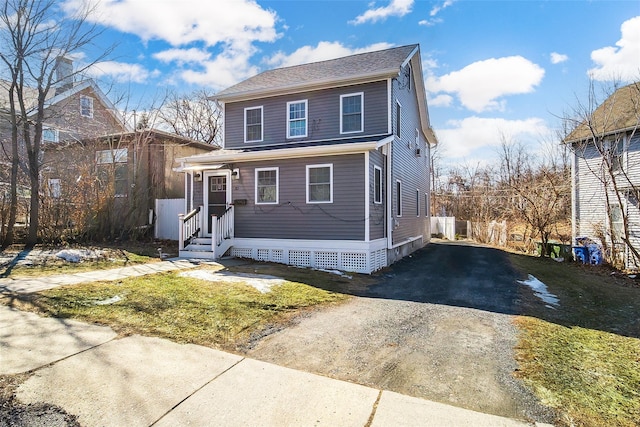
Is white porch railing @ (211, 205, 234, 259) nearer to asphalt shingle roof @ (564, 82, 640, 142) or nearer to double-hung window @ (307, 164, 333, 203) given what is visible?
double-hung window @ (307, 164, 333, 203)

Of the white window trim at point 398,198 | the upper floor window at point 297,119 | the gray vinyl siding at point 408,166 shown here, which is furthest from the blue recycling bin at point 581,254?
the upper floor window at point 297,119

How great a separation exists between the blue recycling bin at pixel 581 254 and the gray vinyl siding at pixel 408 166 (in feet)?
20.4

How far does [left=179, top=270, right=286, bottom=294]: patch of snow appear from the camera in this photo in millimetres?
7571

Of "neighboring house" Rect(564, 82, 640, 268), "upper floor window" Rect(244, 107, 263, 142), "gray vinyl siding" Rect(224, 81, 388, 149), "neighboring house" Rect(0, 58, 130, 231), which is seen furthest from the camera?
"upper floor window" Rect(244, 107, 263, 142)

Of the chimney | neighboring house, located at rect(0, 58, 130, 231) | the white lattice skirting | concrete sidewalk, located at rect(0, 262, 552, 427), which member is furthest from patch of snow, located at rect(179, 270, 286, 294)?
the chimney

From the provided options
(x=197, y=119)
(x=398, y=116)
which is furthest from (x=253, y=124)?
(x=197, y=119)

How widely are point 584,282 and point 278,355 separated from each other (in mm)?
9599

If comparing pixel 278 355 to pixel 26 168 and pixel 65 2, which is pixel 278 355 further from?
pixel 65 2

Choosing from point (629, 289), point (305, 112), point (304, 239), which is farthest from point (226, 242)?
point (629, 289)

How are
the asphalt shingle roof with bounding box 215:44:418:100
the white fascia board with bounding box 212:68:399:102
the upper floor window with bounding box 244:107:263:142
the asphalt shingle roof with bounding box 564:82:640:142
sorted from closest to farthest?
the white fascia board with bounding box 212:68:399:102, the asphalt shingle roof with bounding box 215:44:418:100, the asphalt shingle roof with bounding box 564:82:640:142, the upper floor window with bounding box 244:107:263:142

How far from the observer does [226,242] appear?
37.0 ft

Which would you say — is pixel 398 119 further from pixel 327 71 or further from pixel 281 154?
pixel 281 154

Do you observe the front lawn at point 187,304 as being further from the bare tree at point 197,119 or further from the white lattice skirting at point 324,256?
the bare tree at point 197,119

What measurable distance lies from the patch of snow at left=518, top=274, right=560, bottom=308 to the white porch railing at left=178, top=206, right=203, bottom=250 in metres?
9.96
